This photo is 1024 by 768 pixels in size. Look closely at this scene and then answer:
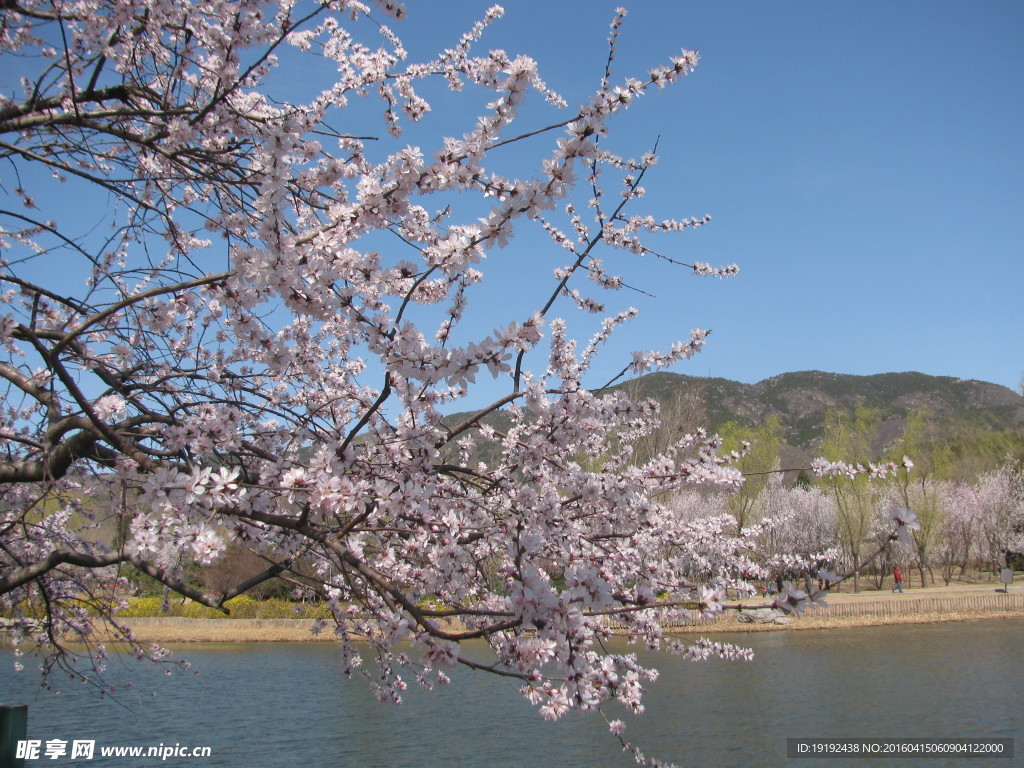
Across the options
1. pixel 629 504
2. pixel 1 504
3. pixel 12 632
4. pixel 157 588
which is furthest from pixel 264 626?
pixel 629 504

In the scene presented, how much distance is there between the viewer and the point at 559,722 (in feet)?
38.7

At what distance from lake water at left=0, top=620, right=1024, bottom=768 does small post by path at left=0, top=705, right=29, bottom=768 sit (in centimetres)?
645

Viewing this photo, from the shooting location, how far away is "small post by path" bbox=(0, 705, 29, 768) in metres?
2.41

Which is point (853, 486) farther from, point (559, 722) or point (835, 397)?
point (835, 397)

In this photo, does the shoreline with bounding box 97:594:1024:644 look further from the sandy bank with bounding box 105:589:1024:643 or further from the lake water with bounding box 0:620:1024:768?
the lake water with bounding box 0:620:1024:768

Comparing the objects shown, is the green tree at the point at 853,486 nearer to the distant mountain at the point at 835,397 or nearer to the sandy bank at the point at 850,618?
the sandy bank at the point at 850,618

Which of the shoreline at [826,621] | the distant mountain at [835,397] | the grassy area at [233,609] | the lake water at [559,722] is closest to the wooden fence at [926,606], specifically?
the shoreline at [826,621]

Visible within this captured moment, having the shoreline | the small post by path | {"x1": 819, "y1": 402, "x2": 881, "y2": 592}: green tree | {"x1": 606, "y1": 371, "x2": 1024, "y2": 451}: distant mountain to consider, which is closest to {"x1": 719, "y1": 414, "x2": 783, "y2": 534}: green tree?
{"x1": 819, "y1": 402, "x2": 881, "y2": 592}: green tree

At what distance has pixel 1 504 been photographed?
16.2ft

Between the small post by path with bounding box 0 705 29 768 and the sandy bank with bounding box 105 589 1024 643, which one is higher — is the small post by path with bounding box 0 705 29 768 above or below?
above

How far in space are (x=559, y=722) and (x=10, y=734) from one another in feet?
35.5

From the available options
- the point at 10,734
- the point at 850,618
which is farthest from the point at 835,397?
the point at 10,734

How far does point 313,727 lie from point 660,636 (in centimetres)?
931

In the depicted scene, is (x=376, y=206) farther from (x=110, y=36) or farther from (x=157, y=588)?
(x=157, y=588)
